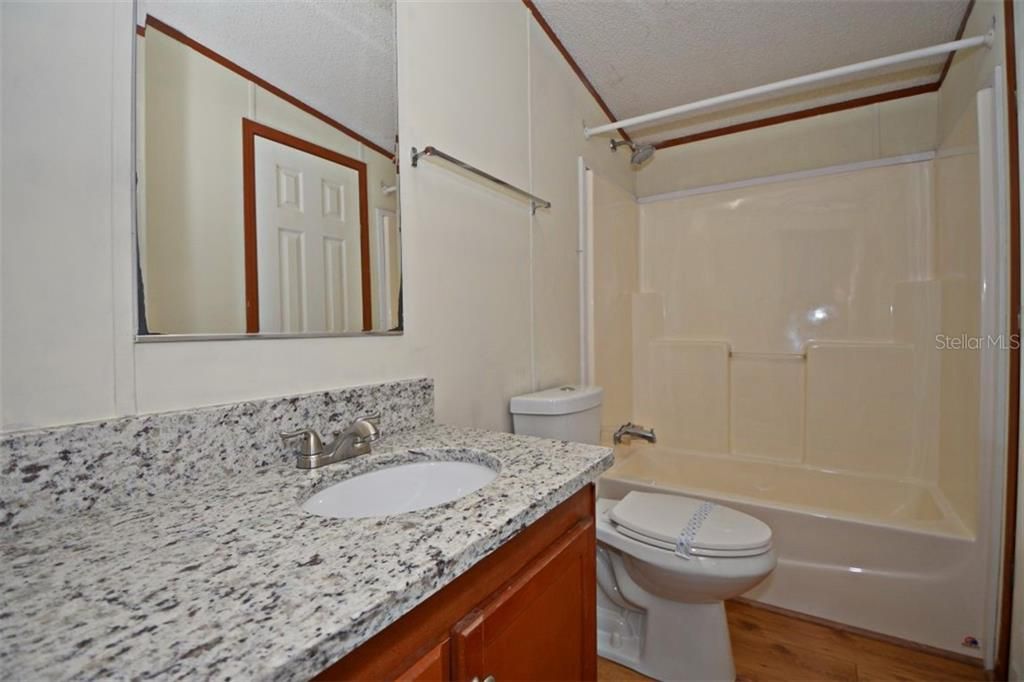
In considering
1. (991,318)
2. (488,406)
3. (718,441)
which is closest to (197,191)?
(488,406)

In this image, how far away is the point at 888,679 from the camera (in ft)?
4.58

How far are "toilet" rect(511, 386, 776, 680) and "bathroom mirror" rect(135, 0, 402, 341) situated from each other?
70 centimetres

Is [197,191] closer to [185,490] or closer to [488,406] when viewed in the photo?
A: [185,490]

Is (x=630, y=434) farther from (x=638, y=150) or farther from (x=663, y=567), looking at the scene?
(x=638, y=150)

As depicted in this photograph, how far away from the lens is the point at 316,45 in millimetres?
994

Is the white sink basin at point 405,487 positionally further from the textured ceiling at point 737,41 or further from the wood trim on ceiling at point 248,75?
the textured ceiling at point 737,41

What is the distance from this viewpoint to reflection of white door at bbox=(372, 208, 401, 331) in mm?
1077

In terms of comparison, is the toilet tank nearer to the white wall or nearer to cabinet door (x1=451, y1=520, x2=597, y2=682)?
the white wall

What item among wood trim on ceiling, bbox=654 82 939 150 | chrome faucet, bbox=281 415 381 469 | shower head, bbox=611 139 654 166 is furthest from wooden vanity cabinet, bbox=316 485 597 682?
wood trim on ceiling, bbox=654 82 939 150

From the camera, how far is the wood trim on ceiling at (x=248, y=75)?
0.72 m

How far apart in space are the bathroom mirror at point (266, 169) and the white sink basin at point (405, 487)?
0.33 m

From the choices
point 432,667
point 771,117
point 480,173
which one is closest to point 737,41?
point 771,117

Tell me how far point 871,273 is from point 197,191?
271cm
